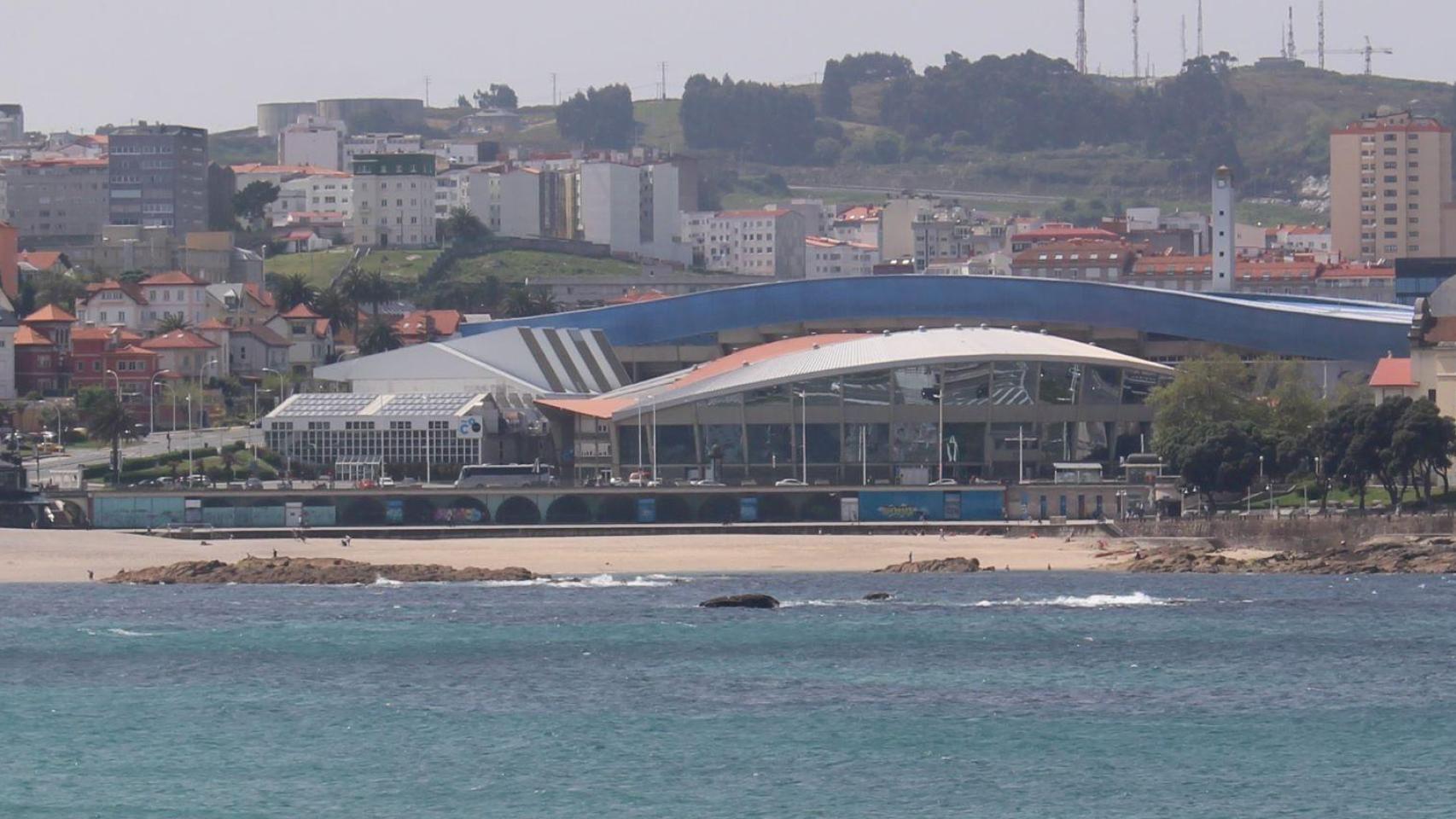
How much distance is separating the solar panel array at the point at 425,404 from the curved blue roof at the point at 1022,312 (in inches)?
625

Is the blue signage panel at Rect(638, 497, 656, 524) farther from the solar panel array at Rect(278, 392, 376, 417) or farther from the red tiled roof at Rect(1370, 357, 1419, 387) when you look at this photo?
the red tiled roof at Rect(1370, 357, 1419, 387)

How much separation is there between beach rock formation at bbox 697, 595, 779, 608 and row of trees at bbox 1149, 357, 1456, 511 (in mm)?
25260

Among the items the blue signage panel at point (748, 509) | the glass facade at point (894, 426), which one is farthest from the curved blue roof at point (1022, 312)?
the blue signage panel at point (748, 509)

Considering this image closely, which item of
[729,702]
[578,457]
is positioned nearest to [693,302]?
[578,457]

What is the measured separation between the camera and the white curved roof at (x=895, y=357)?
10900 centimetres

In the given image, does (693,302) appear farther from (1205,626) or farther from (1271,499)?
(1205,626)

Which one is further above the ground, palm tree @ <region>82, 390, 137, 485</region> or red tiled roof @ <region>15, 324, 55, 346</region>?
red tiled roof @ <region>15, 324, 55, 346</region>

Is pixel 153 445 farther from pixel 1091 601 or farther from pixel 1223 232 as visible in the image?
pixel 1223 232

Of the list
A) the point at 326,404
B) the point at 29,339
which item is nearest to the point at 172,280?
the point at 29,339

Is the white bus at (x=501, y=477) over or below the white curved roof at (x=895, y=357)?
below

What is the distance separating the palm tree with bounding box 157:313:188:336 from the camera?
148 meters

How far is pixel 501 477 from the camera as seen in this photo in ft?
351

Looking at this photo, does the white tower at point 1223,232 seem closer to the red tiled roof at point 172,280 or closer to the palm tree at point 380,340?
the palm tree at point 380,340

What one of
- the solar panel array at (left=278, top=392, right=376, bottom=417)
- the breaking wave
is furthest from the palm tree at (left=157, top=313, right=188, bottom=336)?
the breaking wave
